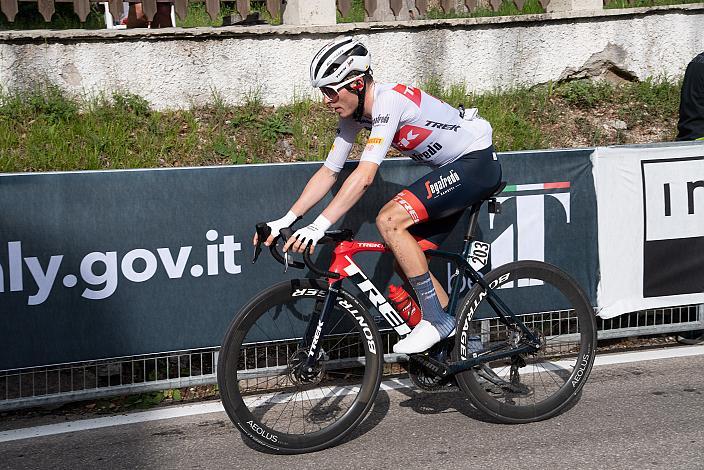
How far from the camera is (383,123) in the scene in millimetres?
5059

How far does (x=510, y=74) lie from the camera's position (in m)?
10.5

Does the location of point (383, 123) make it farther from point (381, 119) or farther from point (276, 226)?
point (276, 226)

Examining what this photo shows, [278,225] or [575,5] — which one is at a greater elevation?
[575,5]

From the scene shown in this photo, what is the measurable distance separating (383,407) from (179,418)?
4.01ft

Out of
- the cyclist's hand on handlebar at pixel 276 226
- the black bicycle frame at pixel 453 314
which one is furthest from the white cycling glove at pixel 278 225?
the black bicycle frame at pixel 453 314

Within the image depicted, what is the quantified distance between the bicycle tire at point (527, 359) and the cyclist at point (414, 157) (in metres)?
0.23

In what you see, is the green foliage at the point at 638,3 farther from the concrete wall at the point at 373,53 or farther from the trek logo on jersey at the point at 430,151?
the trek logo on jersey at the point at 430,151

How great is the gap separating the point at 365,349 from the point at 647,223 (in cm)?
267

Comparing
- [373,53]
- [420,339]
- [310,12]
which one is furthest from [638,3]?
[420,339]

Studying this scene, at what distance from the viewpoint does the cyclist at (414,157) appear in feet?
16.5

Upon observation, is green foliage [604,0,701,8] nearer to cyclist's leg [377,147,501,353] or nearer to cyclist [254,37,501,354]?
cyclist [254,37,501,354]

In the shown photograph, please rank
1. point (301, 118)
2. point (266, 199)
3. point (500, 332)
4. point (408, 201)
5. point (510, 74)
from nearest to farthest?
1. point (408, 201)
2. point (500, 332)
3. point (266, 199)
4. point (301, 118)
5. point (510, 74)

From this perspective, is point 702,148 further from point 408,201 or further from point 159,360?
point 159,360

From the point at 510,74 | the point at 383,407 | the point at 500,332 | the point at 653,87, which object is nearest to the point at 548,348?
the point at 500,332
